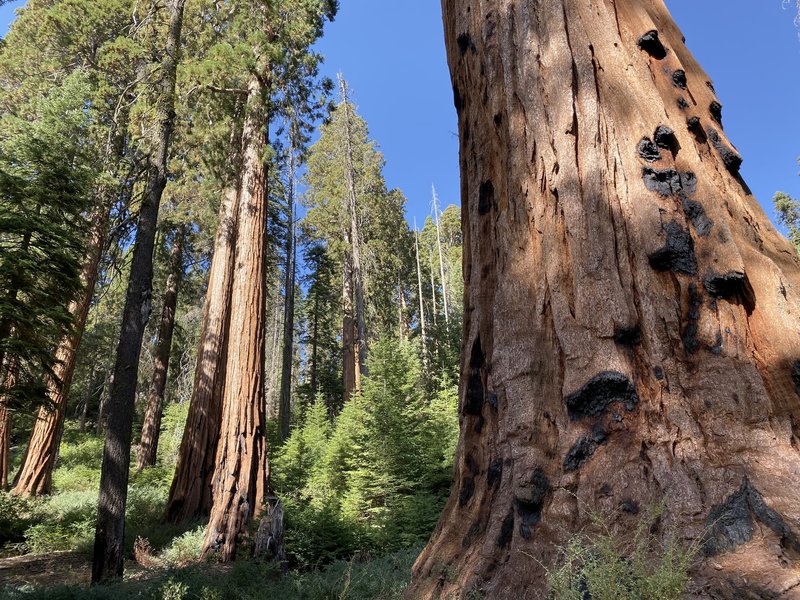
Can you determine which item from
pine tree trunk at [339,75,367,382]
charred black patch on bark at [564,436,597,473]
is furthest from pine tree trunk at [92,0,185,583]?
pine tree trunk at [339,75,367,382]

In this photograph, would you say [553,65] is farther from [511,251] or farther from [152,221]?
[152,221]

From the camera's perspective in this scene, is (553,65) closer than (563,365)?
No

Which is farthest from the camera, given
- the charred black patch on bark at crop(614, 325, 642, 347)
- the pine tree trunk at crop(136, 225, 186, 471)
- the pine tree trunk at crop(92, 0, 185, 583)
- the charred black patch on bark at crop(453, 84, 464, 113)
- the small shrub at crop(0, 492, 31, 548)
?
the pine tree trunk at crop(136, 225, 186, 471)

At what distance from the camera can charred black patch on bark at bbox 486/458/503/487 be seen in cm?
266

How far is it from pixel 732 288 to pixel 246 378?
7727 mm

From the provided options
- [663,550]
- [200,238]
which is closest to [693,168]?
[663,550]

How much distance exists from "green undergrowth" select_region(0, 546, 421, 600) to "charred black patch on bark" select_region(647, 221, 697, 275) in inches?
98.8

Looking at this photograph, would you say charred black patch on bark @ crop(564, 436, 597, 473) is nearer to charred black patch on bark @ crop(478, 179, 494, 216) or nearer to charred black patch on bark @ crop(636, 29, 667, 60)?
charred black patch on bark @ crop(478, 179, 494, 216)

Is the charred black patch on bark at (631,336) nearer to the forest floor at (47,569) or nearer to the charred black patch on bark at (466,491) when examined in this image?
the charred black patch on bark at (466,491)

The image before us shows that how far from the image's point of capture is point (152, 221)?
6945mm

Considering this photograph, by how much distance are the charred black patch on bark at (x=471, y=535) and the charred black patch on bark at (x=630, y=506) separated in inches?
32.2

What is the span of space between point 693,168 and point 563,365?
1344 mm

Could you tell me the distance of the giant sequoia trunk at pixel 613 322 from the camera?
2084 millimetres

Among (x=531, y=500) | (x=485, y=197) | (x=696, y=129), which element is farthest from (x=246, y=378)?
(x=696, y=129)
